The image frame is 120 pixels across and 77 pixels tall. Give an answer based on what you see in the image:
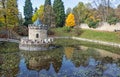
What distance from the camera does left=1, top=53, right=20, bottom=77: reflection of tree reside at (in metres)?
20.5

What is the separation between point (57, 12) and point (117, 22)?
21.6 m

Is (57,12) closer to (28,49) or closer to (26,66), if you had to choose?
(28,49)

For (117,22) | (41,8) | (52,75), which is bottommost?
(52,75)

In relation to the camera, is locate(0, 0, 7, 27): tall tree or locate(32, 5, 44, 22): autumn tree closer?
locate(0, 0, 7, 27): tall tree

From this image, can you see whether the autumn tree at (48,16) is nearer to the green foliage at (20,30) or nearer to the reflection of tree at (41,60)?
the green foliage at (20,30)

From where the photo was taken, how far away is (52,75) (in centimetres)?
2000

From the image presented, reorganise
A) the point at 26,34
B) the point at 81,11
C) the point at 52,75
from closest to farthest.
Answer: the point at 52,75
the point at 26,34
the point at 81,11

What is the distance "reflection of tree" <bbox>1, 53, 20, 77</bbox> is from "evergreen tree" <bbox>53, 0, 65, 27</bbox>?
36.7 m

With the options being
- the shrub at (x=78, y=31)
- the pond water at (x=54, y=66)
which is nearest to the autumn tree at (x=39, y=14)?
the shrub at (x=78, y=31)

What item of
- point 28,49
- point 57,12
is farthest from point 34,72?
point 57,12

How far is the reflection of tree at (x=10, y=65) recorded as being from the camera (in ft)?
67.3

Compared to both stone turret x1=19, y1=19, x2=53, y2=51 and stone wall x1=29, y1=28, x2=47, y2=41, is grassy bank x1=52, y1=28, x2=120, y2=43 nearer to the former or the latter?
stone wall x1=29, y1=28, x2=47, y2=41

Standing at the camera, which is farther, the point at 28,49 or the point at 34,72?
the point at 28,49

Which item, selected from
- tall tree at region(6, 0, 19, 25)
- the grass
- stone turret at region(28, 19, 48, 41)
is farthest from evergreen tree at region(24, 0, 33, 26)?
stone turret at region(28, 19, 48, 41)
